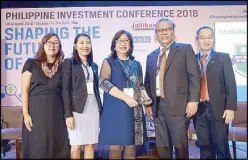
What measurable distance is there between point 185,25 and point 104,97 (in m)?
0.99

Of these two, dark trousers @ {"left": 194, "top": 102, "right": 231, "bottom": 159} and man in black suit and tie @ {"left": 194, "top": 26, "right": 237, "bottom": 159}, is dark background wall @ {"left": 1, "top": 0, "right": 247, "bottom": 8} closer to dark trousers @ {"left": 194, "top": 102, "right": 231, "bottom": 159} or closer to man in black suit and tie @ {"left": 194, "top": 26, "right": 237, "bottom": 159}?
man in black suit and tie @ {"left": 194, "top": 26, "right": 237, "bottom": 159}

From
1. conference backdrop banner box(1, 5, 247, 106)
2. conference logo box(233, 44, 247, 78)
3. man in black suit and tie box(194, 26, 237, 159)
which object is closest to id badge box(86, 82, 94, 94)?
conference backdrop banner box(1, 5, 247, 106)

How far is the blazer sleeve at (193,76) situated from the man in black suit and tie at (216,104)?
4.1 inches

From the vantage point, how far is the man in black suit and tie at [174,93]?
2.62 metres

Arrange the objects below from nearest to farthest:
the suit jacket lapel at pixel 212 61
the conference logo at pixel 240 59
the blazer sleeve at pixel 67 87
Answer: the blazer sleeve at pixel 67 87 < the suit jacket lapel at pixel 212 61 < the conference logo at pixel 240 59

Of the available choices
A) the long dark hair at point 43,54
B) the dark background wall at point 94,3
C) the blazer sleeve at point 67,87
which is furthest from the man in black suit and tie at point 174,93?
the long dark hair at point 43,54

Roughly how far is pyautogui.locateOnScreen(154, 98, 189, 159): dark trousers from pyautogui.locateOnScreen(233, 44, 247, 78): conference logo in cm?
69

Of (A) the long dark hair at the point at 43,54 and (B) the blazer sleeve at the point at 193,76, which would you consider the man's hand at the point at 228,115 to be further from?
(A) the long dark hair at the point at 43,54

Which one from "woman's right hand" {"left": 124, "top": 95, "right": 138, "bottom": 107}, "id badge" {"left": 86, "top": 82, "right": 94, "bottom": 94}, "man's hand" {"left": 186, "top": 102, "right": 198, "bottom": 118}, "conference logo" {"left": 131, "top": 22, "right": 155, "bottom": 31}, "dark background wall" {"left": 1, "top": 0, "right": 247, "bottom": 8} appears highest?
"dark background wall" {"left": 1, "top": 0, "right": 247, "bottom": 8}

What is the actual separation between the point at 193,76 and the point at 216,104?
31 centimetres

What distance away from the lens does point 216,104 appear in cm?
265

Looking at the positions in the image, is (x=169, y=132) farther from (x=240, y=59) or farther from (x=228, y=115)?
(x=240, y=59)

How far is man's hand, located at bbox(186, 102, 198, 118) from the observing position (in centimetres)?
260

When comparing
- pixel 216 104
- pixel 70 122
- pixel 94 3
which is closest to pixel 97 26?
pixel 94 3
